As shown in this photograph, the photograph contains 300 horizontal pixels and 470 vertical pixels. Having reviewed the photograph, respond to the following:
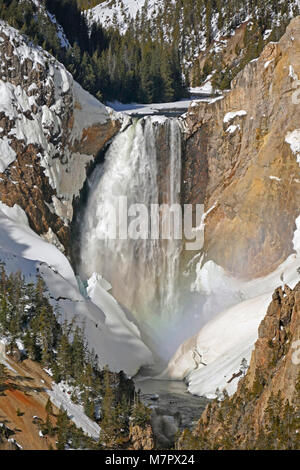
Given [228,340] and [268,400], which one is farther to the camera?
[228,340]

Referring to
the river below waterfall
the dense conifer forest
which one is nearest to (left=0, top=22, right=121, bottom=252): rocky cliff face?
the dense conifer forest

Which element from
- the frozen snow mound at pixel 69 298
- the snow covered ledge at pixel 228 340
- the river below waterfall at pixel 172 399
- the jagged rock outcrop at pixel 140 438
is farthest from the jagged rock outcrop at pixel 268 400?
the frozen snow mound at pixel 69 298

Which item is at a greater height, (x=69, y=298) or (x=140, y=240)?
(x=140, y=240)

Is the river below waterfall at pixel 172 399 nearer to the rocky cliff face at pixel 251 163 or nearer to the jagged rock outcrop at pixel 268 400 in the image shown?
the jagged rock outcrop at pixel 268 400

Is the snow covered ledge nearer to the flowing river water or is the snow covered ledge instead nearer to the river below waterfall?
the river below waterfall

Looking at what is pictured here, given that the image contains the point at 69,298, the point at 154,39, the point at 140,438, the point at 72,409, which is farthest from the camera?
the point at 154,39

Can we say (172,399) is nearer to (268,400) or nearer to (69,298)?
(69,298)

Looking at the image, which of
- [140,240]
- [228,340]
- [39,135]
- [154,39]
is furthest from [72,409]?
[154,39]
